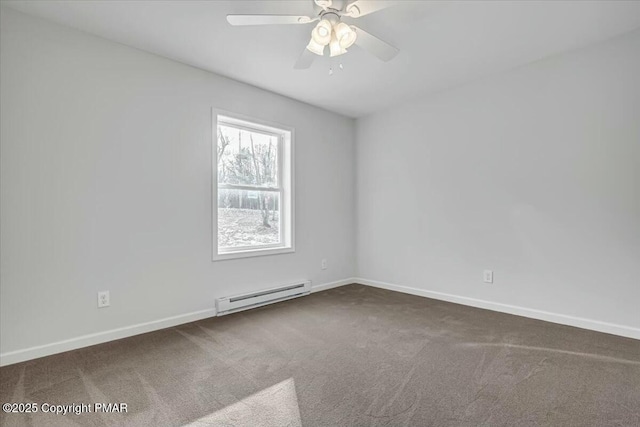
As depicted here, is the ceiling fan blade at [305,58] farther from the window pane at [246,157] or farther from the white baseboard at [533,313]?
the white baseboard at [533,313]

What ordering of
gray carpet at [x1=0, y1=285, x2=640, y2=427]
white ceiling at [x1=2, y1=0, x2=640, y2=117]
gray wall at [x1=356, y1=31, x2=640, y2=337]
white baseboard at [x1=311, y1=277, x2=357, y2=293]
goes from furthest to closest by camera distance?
white baseboard at [x1=311, y1=277, x2=357, y2=293] → gray wall at [x1=356, y1=31, x2=640, y2=337] → white ceiling at [x1=2, y1=0, x2=640, y2=117] → gray carpet at [x1=0, y1=285, x2=640, y2=427]

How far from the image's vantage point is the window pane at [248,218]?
3494 mm

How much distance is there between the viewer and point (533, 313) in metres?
3.12

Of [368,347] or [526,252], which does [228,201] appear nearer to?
[368,347]

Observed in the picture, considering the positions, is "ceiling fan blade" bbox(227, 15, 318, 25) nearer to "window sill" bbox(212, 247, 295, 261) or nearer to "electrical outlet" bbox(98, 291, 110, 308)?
"window sill" bbox(212, 247, 295, 261)

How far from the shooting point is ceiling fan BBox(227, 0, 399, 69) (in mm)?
1974

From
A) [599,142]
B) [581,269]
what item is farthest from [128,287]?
[599,142]

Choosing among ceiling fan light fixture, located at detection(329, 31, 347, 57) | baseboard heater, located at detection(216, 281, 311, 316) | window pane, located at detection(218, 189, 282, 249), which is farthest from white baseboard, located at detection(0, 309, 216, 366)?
ceiling fan light fixture, located at detection(329, 31, 347, 57)

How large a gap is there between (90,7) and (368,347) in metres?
3.16

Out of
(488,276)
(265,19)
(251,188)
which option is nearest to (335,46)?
(265,19)

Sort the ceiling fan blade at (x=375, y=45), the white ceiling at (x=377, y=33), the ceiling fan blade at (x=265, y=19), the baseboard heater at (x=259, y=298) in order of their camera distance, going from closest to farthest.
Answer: the ceiling fan blade at (x=265, y=19)
the ceiling fan blade at (x=375, y=45)
the white ceiling at (x=377, y=33)
the baseboard heater at (x=259, y=298)

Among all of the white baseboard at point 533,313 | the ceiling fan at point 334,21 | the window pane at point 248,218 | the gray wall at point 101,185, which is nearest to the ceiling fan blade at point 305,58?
the ceiling fan at point 334,21

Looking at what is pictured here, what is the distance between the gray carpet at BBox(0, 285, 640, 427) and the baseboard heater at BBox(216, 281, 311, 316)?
27cm

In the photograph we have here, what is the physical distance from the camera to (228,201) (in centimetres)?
353
